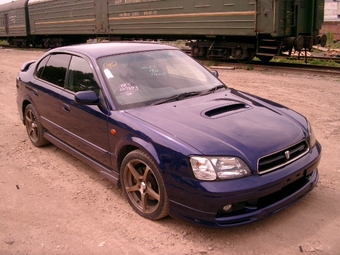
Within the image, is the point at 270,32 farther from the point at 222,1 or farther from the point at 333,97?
the point at 333,97

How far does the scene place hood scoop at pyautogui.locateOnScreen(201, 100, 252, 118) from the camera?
355cm

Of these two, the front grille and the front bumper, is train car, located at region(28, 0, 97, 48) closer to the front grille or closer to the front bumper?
the front grille

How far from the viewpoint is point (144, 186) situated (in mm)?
3443

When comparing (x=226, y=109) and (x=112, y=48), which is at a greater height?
(x=112, y=48)

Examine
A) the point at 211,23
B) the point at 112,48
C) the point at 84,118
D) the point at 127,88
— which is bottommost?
the point at 84,118

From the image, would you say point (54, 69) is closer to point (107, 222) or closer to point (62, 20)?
point (107, 222)

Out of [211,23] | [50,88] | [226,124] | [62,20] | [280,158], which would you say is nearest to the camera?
[280,158]

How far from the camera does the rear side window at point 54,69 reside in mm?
4742

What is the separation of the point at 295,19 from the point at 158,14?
19.3ft

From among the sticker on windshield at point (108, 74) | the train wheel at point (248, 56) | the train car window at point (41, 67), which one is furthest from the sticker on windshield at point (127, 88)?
the train wheel at point (248, 56)

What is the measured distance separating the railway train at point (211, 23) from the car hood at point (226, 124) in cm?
882

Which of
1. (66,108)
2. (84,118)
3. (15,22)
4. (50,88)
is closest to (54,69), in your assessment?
(50,88)

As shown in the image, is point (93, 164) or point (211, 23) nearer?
point (93, 164)

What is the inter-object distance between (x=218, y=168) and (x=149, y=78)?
1.54 metres
